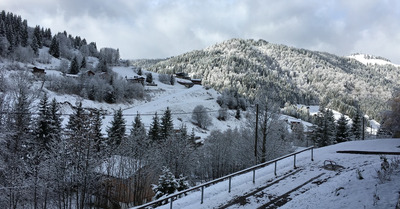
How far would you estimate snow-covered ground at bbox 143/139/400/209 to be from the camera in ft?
22.2

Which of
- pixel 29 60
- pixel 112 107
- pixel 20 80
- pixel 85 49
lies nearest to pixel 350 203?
pixel 20 80

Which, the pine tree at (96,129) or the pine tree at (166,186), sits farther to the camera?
the pine tree at (96,129)

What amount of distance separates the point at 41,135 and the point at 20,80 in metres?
13.1

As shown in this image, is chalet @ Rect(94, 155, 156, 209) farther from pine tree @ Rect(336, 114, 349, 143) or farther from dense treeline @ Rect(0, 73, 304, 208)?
pine tree @ Rect(336, 114, 349, 143)

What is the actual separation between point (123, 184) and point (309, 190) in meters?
27.1

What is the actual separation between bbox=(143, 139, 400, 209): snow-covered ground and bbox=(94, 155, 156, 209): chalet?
19.3m

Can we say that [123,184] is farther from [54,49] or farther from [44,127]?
[54,49]

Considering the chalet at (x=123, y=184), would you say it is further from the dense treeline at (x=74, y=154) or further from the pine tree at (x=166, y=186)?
the pine tree at (x=166, y=186)

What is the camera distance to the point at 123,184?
30812 mm

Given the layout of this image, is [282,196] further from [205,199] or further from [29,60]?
[29,60]

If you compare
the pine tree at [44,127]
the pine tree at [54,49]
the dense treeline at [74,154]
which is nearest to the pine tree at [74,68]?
the pine tree at [54,49]

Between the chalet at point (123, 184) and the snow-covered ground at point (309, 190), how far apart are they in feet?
63.4

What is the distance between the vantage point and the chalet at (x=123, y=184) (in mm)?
28750

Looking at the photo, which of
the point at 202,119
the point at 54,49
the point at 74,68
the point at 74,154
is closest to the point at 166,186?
the point at 74,154
